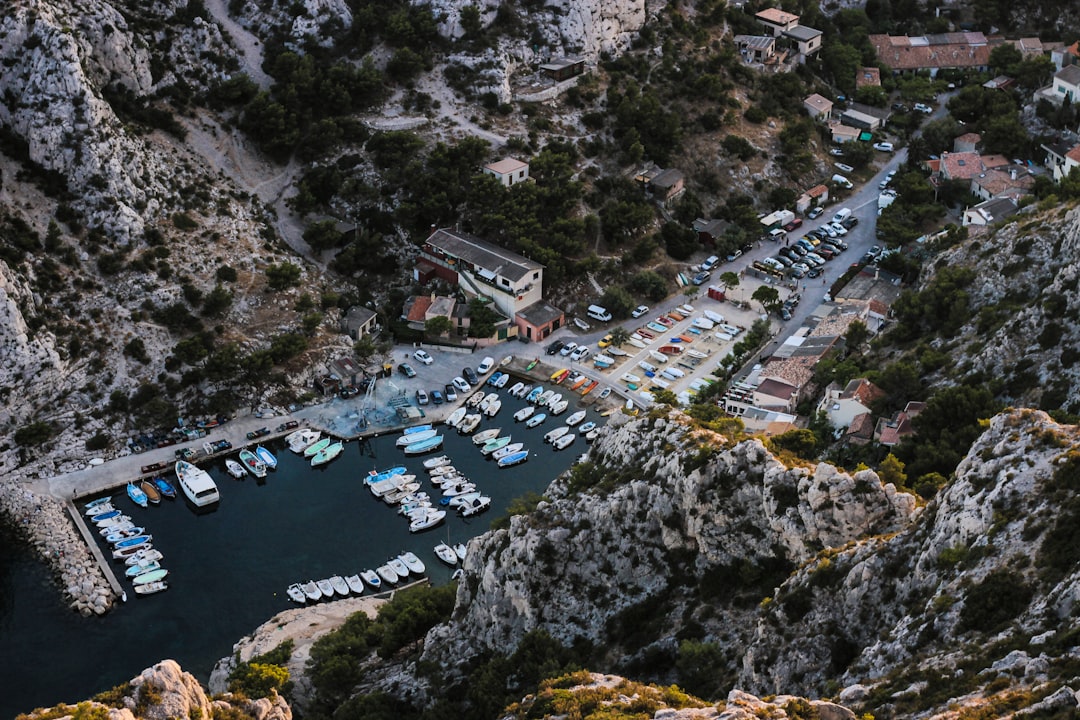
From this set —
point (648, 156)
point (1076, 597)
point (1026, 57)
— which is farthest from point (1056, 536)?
point (1026, 57)

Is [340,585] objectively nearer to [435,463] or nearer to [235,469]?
[435,463]

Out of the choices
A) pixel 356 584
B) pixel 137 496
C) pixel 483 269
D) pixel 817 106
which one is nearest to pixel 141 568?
pixel 137 496

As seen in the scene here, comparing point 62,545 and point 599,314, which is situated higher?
point 599,314

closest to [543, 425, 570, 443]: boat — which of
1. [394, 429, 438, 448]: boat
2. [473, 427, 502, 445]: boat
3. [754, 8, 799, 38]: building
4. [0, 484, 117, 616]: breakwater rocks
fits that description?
[473, 427, 502, 445]: boat

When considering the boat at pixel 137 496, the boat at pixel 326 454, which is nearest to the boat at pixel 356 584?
the boat at pixel 326 454

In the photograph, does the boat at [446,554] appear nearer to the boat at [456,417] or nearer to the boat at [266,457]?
the boat at [456,417]

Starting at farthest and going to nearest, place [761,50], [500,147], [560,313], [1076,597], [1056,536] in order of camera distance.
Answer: [761,50] → [500,147] → [560,313] → [1056,536] → [1076,597]

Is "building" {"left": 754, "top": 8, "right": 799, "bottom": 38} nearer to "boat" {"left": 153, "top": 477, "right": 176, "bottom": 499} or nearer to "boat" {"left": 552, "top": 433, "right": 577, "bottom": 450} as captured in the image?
"boat" {"left": 552, "top": 433, "right": 577, "bottom": 450}

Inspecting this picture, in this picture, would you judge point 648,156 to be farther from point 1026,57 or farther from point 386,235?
point 1026,57
